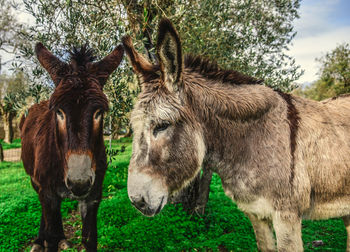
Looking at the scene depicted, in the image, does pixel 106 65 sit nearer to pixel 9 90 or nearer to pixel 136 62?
pixel 136 62

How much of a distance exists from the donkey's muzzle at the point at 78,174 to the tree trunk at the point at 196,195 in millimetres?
2675

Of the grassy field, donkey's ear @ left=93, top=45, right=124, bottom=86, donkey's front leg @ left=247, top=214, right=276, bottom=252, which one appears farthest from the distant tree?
donkey's front leg @ left=247, top=214, right=276, bottom=252

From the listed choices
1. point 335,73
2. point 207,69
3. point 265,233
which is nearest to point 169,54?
point 207,69

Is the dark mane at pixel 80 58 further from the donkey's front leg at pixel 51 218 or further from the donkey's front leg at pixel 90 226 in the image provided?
the donkey's front leg at pixel 90 226

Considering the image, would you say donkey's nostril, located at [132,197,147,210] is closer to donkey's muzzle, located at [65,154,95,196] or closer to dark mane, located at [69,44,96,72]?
donkey's muzzle, located at [65,154,95,196]

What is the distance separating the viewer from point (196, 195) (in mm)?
5012

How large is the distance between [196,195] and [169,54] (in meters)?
3.66

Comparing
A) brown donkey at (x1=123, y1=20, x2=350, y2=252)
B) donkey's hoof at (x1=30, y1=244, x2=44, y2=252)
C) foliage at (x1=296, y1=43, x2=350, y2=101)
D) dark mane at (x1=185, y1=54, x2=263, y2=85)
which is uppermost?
foliage at (x1=296, y1=43, x2=350, y2=101)

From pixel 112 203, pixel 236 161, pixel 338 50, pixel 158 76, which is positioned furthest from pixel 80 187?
pixel 338 50

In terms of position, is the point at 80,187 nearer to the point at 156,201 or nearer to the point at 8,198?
the point at 156,201

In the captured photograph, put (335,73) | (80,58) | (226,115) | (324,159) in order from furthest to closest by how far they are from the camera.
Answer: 1. (335,73)
2. (80,58)
3. (324,159)
4. (226,115)

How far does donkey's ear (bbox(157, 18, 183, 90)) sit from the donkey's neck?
21 cm

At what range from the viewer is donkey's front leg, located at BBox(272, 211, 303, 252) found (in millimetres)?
2236

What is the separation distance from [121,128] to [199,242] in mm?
2478
